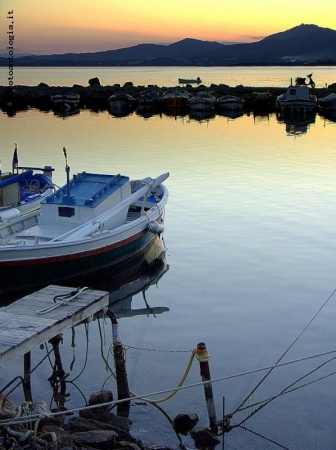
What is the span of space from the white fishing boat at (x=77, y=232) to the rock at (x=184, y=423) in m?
6.02

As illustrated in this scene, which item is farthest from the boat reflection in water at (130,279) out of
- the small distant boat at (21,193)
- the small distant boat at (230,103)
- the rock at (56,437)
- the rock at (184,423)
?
the small distant boat at (230,103)

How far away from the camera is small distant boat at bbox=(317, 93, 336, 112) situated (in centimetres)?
6688

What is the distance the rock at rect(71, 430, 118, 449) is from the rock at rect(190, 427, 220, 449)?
1251 millimetres

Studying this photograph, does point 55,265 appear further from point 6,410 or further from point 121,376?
point 6,410

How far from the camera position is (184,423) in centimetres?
909

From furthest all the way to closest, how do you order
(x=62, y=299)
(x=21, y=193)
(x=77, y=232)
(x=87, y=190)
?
(x=21, y=193), (x=87, y=190), (x=77, y=232), (x=62, y=299)

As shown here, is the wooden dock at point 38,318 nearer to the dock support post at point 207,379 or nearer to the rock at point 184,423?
the dock support post at point 207,379

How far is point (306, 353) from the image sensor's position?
11609mm

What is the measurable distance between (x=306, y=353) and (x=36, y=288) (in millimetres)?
6035

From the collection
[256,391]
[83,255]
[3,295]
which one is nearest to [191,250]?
[83,255]

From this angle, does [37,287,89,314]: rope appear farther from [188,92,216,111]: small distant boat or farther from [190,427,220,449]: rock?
[188,92,216,111]: small distant boat

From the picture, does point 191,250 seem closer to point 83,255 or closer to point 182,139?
point 83,255

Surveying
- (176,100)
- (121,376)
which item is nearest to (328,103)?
(176,100)

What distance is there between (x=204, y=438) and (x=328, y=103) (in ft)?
205
